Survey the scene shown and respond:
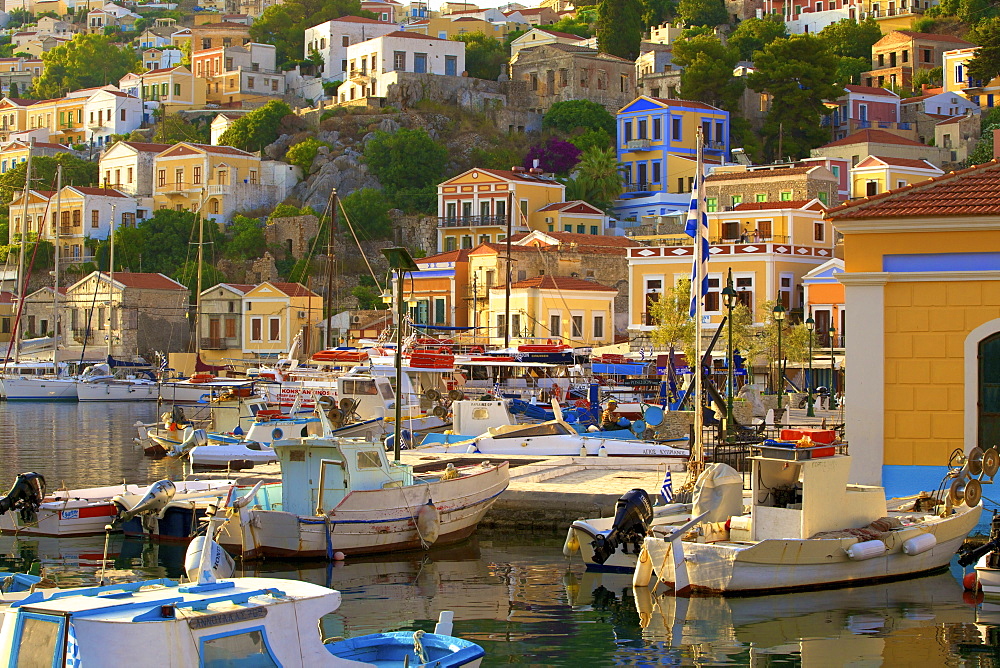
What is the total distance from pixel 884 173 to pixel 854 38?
36939 mm

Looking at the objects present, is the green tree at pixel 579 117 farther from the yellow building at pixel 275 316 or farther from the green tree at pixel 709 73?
the yellow building at pixel 275 316

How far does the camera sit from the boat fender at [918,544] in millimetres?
18859

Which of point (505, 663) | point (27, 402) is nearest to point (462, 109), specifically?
point (27, 402)

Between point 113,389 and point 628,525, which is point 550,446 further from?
point 113,389

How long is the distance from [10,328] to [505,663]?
3140 inches

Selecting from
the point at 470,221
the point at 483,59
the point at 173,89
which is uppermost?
the point at 483,59

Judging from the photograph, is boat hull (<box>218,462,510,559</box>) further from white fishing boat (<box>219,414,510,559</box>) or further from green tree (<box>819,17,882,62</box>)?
green tree (<box>819,17,882,62</box>)

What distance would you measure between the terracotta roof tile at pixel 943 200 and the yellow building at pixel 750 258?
33488 millimetres

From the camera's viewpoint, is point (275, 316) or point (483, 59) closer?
point (275, 316)

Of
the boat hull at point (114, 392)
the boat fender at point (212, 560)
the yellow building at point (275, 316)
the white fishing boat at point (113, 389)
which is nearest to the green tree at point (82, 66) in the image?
the yellow building at point (275, 316)

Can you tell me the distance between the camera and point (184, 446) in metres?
39.4

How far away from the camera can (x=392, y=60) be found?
97938mm

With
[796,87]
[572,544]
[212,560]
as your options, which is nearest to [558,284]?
[796,87]

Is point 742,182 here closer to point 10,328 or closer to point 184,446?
point 184,446
